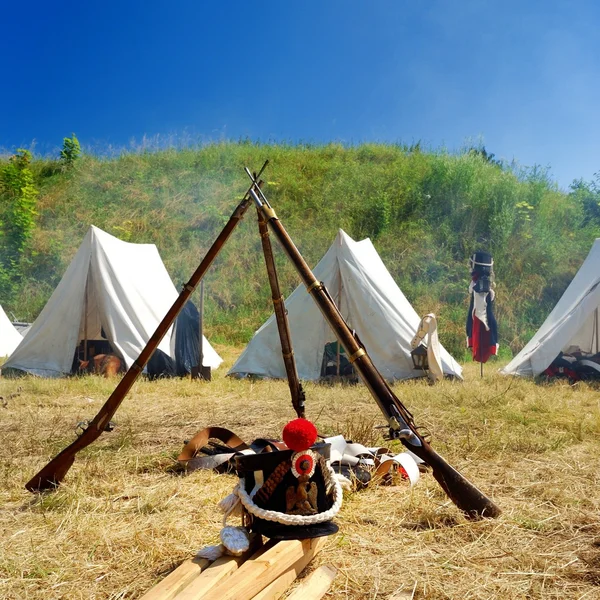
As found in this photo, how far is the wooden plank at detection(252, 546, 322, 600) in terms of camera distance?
1832mm

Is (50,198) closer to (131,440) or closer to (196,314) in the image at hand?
(196,314)

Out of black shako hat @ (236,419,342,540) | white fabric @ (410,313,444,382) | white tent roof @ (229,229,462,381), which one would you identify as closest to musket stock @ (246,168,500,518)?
black shako hat @ (236,419,342,540)

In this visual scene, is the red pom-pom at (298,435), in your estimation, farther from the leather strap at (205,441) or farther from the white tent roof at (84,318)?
the white tent roof at (84,318)

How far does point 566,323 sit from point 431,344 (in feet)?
6.40

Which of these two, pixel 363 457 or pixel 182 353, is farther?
pixel 182 353

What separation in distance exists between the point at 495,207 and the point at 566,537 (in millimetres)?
13324

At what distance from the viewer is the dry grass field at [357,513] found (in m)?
2.12

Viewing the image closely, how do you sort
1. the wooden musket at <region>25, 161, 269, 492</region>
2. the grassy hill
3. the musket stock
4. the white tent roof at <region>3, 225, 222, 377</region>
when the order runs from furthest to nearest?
the grassy hill → the white tent roof at <region>3, 225, 222, 377</region> → the wooden musket at <region>25, 161, 269, 492</region> → the musket stock

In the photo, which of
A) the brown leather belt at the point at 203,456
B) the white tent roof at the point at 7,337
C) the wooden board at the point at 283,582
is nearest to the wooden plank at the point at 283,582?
the wooden board at the point at 283,582

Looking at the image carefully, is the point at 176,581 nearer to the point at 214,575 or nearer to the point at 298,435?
the point at 214,575

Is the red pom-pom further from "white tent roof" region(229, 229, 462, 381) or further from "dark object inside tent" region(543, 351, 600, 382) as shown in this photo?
"dark object inside tent" region(543, 351, 600, 382)

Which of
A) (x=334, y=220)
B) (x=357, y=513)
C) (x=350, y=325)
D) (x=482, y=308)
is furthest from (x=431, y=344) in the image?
(x=334, y=220)

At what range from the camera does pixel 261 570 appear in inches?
72.6

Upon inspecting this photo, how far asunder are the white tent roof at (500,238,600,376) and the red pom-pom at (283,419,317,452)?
6226mm
